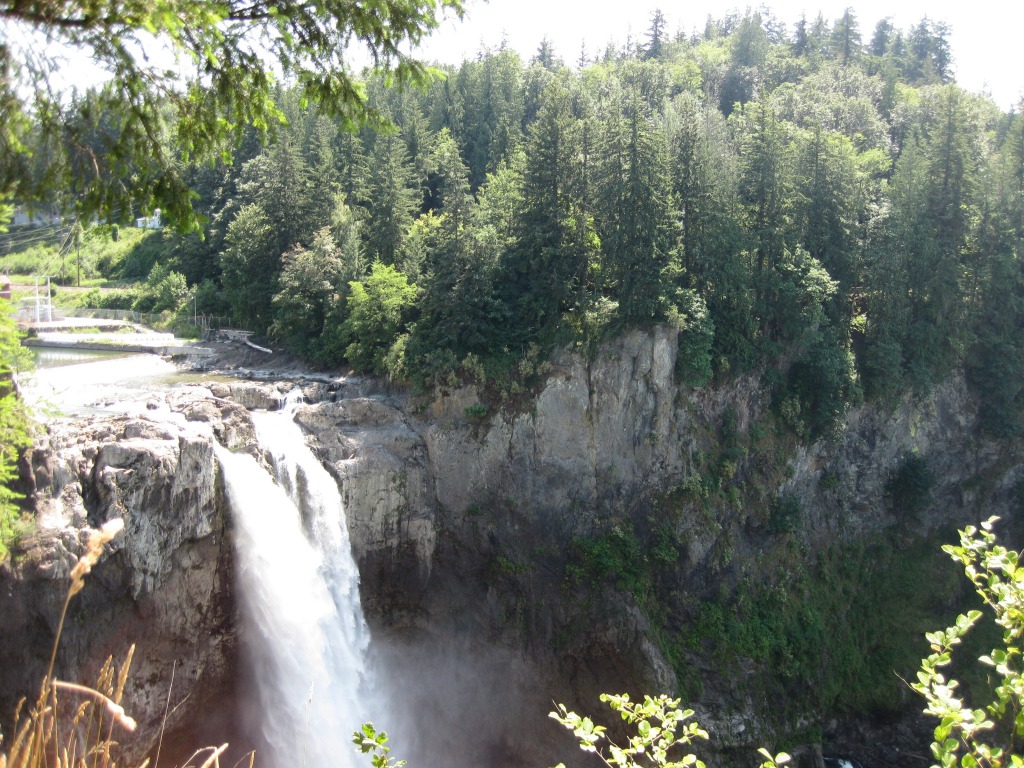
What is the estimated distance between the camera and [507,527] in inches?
1066

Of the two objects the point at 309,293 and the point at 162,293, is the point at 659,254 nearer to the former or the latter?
the point at 309,293

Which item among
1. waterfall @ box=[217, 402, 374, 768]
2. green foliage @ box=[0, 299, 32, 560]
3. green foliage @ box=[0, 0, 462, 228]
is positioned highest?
green foliage @ box=[0, 0, 462, 228]

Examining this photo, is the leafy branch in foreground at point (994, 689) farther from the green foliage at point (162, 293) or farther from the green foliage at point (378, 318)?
the green foliage at point (162, 293)

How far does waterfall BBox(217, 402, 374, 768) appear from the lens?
2144 cm

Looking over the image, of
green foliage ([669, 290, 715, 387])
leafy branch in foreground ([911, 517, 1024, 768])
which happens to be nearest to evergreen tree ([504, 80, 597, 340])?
green foliage ([669, 290, 715, 387])

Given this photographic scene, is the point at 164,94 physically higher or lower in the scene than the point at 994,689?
higher

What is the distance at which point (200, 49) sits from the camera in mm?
7250

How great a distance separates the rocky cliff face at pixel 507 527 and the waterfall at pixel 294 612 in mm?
771

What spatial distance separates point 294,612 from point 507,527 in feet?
25.8

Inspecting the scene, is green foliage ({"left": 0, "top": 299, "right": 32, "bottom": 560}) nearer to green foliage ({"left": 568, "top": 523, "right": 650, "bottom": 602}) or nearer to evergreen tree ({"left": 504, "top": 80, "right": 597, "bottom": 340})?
evergreen tree ({"left": 504, "top": 80, "right": 597, "bottom": 340})

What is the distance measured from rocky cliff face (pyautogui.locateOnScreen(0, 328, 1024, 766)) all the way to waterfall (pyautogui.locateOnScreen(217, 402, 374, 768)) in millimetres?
771

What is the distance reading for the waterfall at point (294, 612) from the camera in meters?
21.4

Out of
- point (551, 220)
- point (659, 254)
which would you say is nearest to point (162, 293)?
point (551, 220)

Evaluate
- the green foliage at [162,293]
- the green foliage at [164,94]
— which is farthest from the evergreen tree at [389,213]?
the green foliage at [164,94]
